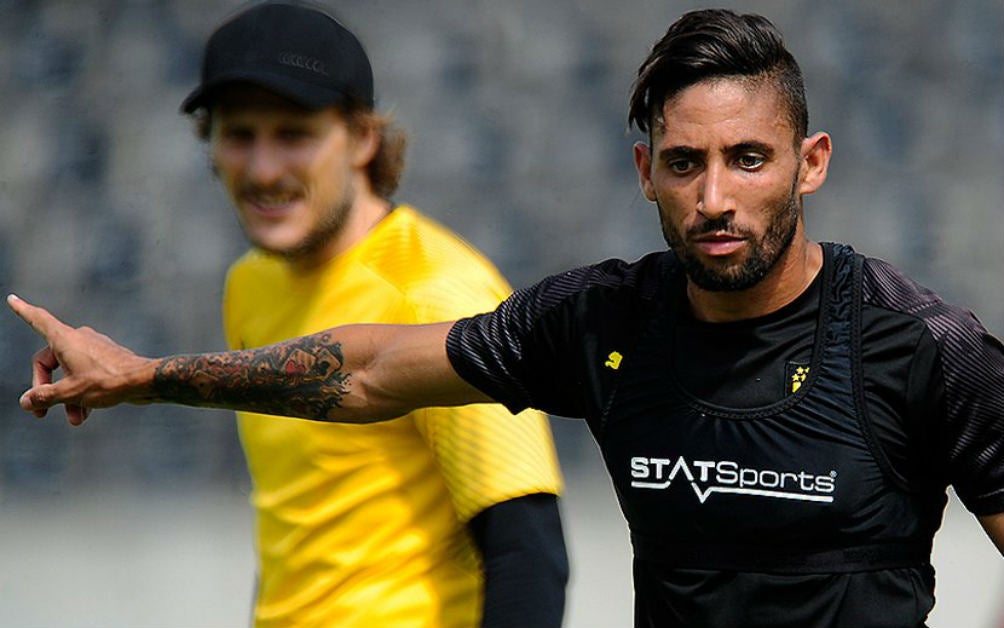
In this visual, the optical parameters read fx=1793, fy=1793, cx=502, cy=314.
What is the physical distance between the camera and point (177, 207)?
4.27 metres

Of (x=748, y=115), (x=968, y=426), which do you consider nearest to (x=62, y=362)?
(x=748, y=115)

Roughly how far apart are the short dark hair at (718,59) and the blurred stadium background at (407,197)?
64.6 inches

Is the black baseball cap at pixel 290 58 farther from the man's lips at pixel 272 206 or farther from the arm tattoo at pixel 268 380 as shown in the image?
the arm tattoo at pixel 268 380

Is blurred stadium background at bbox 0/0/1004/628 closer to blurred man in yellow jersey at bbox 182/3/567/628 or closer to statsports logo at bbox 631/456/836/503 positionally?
blurred man in yellow jersey at bbox 182/3/567/628

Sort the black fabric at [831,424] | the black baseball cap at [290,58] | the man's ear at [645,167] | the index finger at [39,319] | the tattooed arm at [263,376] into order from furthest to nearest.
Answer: the black baseball cap at [290,58] → the index finger at [39,319] → the tattooed arm at [263,376] → the man's ear at [645,167] → the black fabric at [831,424]

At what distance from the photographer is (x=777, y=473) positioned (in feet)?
7.29

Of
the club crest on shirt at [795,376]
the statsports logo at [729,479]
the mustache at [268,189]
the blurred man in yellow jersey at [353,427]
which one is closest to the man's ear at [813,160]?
the club crest on shirt at [795,376]

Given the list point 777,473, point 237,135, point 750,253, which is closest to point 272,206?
point 237,135

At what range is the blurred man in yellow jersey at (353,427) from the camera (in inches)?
98.7

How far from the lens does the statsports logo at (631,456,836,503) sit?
220 cm

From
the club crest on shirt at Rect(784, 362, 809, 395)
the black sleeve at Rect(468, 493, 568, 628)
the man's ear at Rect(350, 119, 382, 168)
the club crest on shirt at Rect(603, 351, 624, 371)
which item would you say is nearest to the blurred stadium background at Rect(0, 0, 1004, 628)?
the man's ear at Rect(350, 119, 382, 168)

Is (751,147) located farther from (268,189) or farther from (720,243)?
(268,189)

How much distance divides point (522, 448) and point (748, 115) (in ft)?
1.91

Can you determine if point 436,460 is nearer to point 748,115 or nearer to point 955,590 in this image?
point 748,115
